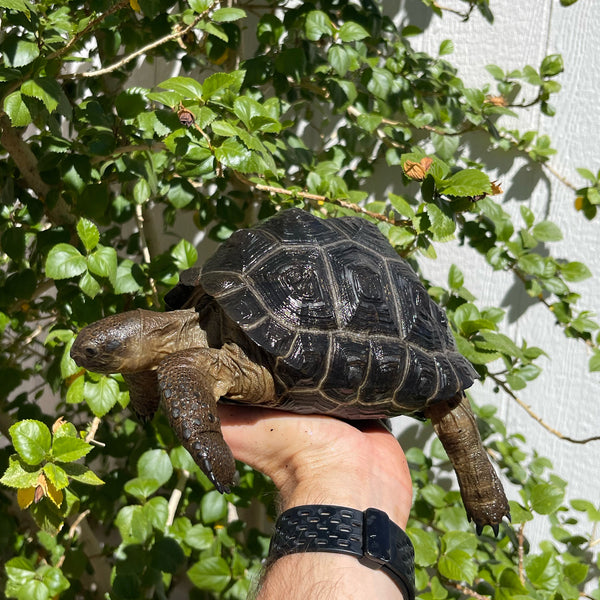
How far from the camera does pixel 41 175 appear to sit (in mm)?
1297

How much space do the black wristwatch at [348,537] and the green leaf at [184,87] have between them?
703 millimetres

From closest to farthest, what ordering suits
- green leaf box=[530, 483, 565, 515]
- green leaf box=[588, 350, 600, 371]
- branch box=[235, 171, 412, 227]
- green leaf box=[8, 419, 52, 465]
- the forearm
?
green leaf box=[8, 419, 52, 465], the forearm, branch box=[235, 171, 412, 227], green leaf box=[530, 483, 565, 515], green leaf box=[588, 350, 600, 371]

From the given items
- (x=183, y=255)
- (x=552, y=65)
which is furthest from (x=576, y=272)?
(x=183, y=255)

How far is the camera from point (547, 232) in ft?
5.41

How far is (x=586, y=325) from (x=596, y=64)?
2.34ft

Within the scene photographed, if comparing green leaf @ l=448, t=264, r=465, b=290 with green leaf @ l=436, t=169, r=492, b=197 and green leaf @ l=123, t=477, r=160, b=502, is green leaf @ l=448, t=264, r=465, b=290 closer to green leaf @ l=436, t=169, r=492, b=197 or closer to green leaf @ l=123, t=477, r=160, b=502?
green leaf @ l=436, t=169, r=492, b=197

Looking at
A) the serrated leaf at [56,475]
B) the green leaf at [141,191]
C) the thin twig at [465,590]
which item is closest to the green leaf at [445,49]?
the green leaf at [141,191]

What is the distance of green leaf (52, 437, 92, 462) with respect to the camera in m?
0.89

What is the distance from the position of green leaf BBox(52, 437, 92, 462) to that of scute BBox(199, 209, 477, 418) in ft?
0.93

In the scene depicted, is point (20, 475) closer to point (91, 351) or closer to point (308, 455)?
point (91, 351)

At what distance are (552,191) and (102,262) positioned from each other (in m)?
1.29

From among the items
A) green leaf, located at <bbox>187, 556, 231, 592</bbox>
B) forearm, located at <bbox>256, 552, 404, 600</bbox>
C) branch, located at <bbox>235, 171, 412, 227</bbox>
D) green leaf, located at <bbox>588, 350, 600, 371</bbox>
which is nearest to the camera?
forearm, located at <bbox>256, 552, 404, 600</bbox>

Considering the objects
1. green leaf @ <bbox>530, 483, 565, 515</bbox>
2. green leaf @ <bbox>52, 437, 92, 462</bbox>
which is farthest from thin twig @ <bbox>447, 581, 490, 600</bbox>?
green leaf @ <bbox>52, 437, 92, 462</bbox>

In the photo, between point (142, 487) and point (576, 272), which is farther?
point (576, 272)
